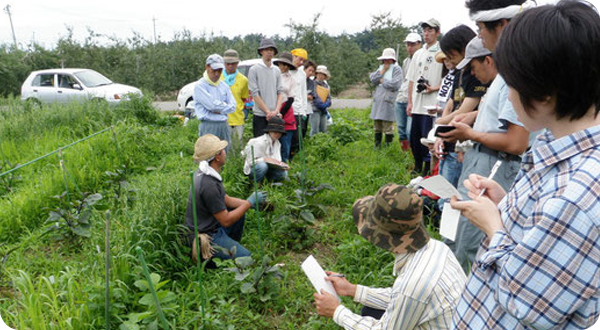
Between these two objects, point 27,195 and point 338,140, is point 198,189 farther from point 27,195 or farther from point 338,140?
point 338,140

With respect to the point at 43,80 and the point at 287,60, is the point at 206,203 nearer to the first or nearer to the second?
the point at 287,60

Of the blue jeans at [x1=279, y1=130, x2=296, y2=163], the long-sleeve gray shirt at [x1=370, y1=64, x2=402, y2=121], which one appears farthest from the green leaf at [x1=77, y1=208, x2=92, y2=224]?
the long-sleeve gray shirt at [x1=370, y1=64, x2=402, y2=121]

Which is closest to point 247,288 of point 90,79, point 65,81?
point 90,79

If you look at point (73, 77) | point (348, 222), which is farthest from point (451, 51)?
point (73, 77)

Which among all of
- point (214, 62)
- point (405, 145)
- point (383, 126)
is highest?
point (214, 62)

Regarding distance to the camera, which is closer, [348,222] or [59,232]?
[59,232]

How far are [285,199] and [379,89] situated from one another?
2.83 metres

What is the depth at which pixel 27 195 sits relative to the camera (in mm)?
3871

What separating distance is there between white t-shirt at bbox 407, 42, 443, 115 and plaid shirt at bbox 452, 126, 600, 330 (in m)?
3.57

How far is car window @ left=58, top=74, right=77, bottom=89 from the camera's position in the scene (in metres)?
10.8

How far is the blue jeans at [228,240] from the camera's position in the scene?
2.82 meters

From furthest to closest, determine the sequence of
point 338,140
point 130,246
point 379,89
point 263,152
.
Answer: point 338,140, point 379,89, point 263,152, point 130,246

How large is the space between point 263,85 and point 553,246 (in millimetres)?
4394

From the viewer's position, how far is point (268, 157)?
415cm
